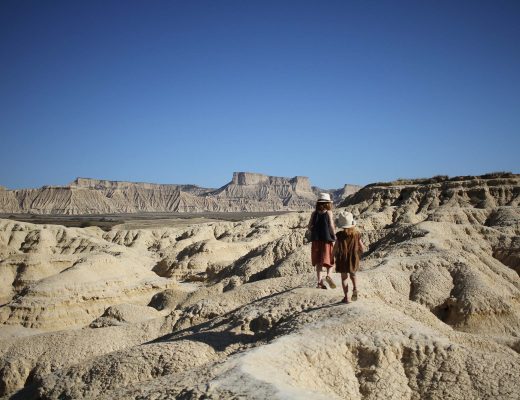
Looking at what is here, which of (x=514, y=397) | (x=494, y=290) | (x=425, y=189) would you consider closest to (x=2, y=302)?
(x=494, y=290)

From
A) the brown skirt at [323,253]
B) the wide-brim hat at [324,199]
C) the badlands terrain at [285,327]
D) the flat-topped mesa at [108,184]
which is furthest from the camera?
the flat-topped mesa at [108,184]

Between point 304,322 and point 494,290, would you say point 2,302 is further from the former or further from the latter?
point 494,290

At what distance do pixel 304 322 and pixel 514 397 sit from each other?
2642mm

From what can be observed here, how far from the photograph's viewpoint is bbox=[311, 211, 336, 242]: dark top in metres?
7.16

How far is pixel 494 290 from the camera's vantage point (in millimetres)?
11164

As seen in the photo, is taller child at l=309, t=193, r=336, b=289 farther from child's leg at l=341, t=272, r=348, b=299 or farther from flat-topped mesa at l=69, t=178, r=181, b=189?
flat-topped mesa at l=69, t=178, r=181, b=189

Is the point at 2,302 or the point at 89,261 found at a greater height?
the point at 89,261

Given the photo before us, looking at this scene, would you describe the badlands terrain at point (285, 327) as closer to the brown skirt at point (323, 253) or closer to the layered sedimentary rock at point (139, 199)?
the brown skirt at point (323, 253)

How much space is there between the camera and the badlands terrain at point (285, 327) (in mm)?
5238

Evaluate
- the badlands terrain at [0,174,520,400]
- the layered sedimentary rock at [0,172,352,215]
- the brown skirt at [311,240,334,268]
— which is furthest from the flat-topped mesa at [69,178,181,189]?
the brown skirt at [311,240,334,268]

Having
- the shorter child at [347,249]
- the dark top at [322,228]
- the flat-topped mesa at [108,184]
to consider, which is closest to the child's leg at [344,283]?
the shorter child at [347,249]

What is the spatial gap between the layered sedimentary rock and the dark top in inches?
5325

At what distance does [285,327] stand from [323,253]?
144 centimetres

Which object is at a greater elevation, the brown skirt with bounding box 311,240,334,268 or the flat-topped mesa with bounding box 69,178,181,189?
the flat-topped mesa with bounding box 69,178,181,189
